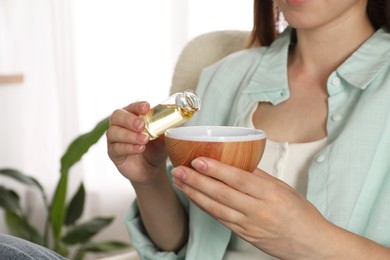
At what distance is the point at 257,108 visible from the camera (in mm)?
1165

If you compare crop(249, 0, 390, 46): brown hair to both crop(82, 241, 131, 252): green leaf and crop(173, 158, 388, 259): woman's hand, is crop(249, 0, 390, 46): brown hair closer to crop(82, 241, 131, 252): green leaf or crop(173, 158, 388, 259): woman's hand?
crop(173, 158, 388, 259): woman's hand

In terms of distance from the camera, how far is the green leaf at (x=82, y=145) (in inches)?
59.3

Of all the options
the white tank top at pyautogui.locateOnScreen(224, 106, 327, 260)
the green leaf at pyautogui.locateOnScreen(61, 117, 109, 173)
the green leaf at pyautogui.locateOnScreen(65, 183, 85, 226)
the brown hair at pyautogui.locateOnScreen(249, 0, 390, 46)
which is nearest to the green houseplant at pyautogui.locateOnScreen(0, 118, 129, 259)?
the green leaf at pyautogui.locateOnScreen(65, 183, 85, 226)

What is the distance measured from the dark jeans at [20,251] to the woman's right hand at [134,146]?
182 millimetres

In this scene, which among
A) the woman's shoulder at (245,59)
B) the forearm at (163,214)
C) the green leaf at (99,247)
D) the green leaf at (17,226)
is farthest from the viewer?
the green leaf at (99,247)

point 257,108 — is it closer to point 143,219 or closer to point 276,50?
point 276,50

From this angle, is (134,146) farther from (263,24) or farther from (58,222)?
(58,222)

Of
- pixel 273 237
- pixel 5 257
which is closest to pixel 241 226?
pixel 273 237

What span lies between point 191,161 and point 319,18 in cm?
45

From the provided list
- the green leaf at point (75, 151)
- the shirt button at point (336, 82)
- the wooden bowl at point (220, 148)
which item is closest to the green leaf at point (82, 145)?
the green leaf at point (75, 151)

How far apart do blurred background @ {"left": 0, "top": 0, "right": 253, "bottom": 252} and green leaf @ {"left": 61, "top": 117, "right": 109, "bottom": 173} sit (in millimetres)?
688

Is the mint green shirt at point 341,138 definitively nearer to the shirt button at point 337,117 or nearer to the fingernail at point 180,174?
the shirt button at point 337,117

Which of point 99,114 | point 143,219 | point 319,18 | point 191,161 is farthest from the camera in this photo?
point 99,114

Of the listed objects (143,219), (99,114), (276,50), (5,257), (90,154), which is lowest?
(90,154)
